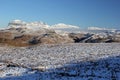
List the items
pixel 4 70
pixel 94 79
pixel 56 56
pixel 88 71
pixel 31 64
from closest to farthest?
pixel 94 79, pixel 88 71, pixel 4 70, pixel 31 64, pixel 56 56

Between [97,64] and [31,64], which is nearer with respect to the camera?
[97,64]

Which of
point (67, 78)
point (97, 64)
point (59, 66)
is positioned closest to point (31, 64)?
point (59, 66)

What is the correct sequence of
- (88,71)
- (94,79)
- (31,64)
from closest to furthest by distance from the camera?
(94,79)
(88,71)
(31,64)

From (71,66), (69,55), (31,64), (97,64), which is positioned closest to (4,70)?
(31,64)

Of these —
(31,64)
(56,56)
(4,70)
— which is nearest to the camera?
(4,70)

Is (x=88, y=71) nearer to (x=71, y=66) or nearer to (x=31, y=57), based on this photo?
(x=71, y=66)

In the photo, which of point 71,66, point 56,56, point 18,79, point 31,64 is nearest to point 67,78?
point 18,79

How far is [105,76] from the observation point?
99.2 ft

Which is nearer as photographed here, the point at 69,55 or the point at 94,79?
the point at 94,79

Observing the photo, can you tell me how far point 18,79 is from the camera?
29.6 metres

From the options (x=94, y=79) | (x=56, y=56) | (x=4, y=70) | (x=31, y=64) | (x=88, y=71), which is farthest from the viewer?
(x=56, y=56)

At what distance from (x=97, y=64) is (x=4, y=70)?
11338mm

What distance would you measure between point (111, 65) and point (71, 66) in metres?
4.82

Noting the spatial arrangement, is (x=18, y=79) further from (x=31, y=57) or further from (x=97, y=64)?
(x=31, y=57)
